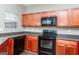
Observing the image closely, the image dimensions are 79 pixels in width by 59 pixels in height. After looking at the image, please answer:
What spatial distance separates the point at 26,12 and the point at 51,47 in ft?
2.07

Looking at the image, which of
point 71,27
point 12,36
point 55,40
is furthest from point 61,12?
point 12,36

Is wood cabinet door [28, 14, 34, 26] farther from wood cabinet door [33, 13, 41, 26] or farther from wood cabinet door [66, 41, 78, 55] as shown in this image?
wood cabinet door [66, 41, 78, 55]

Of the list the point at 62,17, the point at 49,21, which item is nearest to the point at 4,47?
the point at 49,21

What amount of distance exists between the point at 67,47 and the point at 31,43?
0.54 m

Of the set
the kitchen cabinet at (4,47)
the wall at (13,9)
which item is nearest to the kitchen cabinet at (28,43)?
the wall at (13,9)

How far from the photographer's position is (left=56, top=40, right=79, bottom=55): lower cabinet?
1392mm

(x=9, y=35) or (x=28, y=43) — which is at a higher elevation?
(x=9, y=35)

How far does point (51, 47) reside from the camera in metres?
1.44

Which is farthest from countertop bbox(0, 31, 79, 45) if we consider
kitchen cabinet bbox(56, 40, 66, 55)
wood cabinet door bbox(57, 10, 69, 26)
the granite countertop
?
wood cabinet door bbox(57, 10, 69, 26)

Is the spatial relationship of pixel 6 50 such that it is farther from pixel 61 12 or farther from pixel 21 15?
pixel 61 12

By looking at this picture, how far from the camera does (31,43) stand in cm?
136

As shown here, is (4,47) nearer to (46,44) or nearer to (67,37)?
(46,44)

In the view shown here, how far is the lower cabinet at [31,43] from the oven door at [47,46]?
76 mm

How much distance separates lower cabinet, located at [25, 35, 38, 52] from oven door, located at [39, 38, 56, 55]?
76 mm
